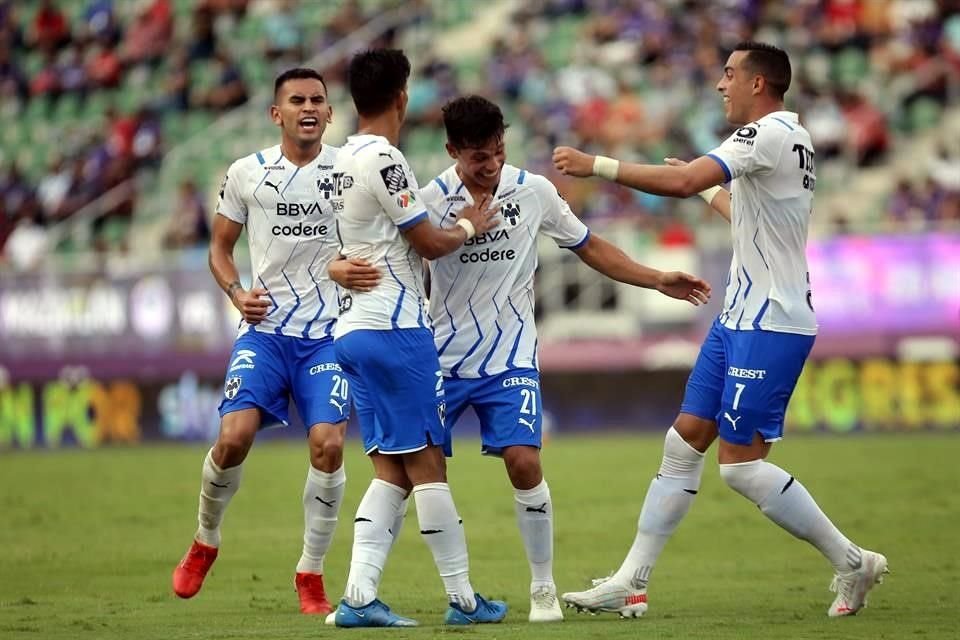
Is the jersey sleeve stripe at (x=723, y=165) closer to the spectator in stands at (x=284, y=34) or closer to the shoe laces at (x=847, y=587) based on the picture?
the shoe laces at (x=847, y=587)

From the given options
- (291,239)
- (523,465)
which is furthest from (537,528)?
(291,239)

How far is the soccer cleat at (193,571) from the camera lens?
944 centimetres

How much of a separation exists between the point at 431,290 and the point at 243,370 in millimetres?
1343

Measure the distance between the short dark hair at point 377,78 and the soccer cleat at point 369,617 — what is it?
7.83ft

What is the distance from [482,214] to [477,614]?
6.45ft

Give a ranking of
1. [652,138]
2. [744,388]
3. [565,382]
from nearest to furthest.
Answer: [744,388] → [565,382] → [652,138]

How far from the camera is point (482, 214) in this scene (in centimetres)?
Answer: 845

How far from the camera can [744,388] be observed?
8461mm

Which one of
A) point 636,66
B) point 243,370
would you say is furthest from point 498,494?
point 636,66

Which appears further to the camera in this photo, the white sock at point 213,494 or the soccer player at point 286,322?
the white sock at point 213,494

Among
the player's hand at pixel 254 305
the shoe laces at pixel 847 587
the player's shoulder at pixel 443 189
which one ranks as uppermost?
the player's shoulder at pixel 443 189

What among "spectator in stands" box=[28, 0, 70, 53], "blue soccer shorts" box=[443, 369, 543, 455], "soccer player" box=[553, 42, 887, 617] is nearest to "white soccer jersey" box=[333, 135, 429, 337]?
"blue soccer shorts" box=[443, 369, 543, 455]

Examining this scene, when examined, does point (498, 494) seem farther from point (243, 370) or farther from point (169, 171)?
point (169, 171)

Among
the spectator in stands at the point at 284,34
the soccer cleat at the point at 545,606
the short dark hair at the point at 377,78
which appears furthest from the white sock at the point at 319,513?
the spectator in stands at the point at 284,34
